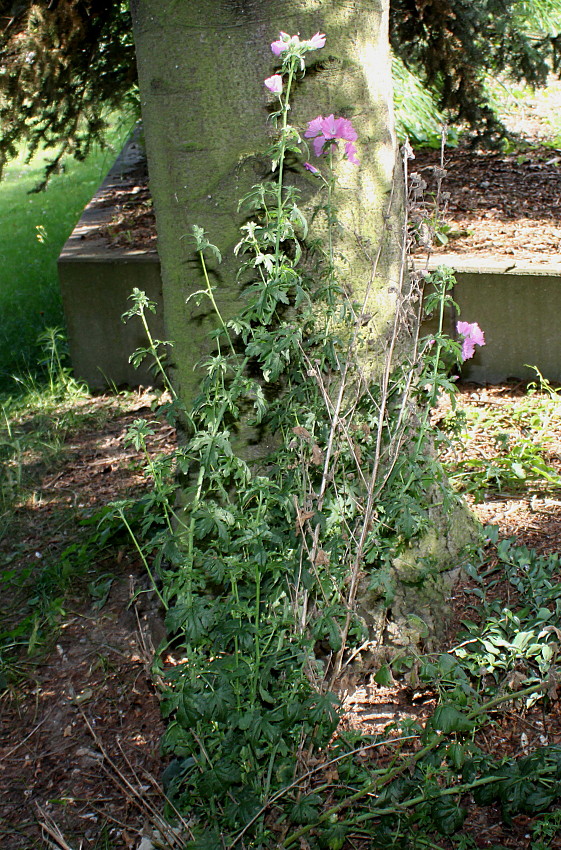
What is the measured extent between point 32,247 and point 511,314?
5299mm

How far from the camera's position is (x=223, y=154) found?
8.55ft

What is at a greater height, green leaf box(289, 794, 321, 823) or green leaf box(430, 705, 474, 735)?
green leaf box(430, 705, 474, 735)

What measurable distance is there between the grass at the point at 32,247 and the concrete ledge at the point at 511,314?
8.71 feet

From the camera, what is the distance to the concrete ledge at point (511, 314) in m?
4.43

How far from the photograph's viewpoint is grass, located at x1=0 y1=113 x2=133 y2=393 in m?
6.16

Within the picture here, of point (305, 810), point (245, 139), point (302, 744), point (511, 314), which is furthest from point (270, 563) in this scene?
point (511, 314)

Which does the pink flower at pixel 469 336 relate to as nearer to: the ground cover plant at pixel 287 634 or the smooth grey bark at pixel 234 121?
the ground cover plant at pixel 287 634

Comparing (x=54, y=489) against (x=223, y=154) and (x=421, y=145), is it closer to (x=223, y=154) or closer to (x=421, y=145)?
(x=223, y=154)

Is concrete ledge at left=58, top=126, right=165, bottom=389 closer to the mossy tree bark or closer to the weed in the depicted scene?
the weed

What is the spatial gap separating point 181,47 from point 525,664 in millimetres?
2032

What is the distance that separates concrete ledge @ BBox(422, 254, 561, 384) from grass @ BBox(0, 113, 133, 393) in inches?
105

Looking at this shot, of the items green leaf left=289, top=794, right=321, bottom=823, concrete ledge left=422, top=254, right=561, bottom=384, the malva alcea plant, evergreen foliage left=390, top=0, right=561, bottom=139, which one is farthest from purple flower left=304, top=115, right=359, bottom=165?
evergreen foliage left=390, top=0, right=561, bottom=139

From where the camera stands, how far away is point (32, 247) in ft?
27.2

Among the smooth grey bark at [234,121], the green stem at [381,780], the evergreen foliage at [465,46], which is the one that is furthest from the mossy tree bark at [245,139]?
the evergreen foliage at [465,46]
